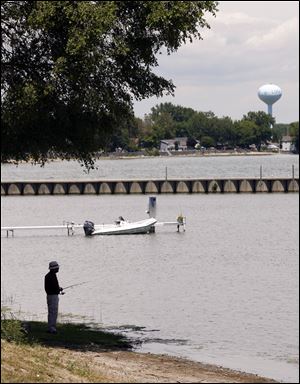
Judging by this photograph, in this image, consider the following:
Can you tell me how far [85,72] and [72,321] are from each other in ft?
40.1

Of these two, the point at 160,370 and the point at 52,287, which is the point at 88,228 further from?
the point at 160,370

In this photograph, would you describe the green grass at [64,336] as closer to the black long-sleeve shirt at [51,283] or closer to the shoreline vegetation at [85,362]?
the shoreline vegetation at [85,362]

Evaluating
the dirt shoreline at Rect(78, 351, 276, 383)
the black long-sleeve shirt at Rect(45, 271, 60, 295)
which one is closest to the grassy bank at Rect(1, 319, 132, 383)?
the dirt shoreline at Rect(78, 351, 276, 383)

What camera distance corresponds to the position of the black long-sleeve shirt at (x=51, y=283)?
90.4 feet

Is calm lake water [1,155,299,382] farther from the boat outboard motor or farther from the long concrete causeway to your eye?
the long concrete causeway

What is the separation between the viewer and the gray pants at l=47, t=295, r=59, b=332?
1097 inches

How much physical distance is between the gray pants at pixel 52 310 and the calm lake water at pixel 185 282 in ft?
9.33

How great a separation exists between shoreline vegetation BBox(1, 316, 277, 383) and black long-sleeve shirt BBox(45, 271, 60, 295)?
1.18 meters

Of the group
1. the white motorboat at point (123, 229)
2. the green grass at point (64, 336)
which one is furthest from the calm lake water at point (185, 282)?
the green grass at point (64, 336)

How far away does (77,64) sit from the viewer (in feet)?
85.6

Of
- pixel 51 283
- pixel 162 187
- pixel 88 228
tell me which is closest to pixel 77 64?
pixel 51 283

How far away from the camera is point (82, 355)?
25594 millimetres

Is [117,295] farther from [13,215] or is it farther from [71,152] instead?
[13,215]

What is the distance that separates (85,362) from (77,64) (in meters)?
7.14
